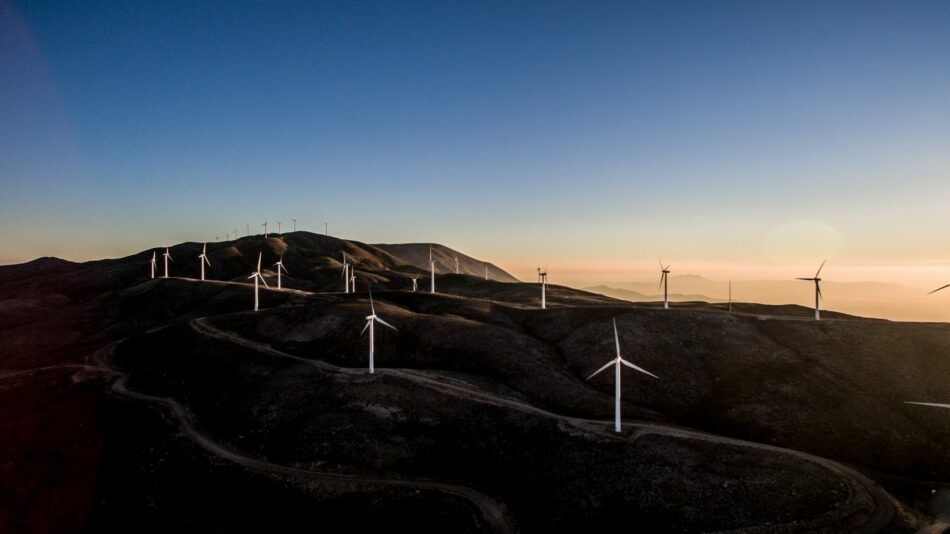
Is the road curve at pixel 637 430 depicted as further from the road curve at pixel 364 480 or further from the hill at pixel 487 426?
the road curve at pixel 364 480

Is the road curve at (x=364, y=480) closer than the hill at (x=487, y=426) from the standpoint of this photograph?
Yes

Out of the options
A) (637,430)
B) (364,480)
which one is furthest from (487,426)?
(637,430)

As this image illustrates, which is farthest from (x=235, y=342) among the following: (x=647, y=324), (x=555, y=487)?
(x=647, y=324)

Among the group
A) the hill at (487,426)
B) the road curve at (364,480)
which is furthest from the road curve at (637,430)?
the road curve at (364,480)

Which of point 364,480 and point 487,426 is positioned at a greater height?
point 487,426

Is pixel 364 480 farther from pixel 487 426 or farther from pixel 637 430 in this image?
pixel 637 430

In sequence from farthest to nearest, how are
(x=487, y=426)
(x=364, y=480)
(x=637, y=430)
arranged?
(x=487, y=426), (x=637, y=430), (x=364, y=480)

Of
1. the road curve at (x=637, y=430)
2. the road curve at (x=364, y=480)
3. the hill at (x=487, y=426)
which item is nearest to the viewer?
the road curve at (x=637, y=430)

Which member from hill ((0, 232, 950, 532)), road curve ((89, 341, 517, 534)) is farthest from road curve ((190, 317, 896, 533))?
road curve ((89, 341, 517, 534))

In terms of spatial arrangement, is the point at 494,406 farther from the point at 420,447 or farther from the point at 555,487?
the point at 555,487
